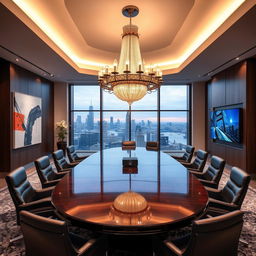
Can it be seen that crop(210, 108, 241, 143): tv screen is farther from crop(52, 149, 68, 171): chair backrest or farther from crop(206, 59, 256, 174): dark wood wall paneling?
crop(52, 149, 68, 171): chair backrest

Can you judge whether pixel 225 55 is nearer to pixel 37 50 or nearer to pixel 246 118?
pixel 246 118

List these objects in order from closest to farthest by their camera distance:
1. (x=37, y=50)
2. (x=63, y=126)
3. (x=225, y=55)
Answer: (x=37, y=50) → (x=225, y=55) → (x=63, y=126)

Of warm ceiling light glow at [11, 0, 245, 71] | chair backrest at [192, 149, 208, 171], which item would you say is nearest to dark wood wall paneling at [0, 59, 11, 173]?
warm ceiling light glow at [11, 0, 245, 71]

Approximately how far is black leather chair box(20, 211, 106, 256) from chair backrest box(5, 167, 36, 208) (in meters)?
0.75

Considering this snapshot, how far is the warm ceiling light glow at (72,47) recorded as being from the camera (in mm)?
2895

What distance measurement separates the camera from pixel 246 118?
4586 mm

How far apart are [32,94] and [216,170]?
5.36m

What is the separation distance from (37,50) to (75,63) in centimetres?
150

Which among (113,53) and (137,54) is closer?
(137,54)

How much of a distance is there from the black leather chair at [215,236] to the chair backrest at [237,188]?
751 millimetres

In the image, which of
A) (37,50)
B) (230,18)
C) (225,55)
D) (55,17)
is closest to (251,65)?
(225,55)

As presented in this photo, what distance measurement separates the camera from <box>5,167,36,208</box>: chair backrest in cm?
181

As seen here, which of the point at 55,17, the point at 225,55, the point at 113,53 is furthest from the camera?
the point at 113,53

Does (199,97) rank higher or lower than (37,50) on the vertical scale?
lower
